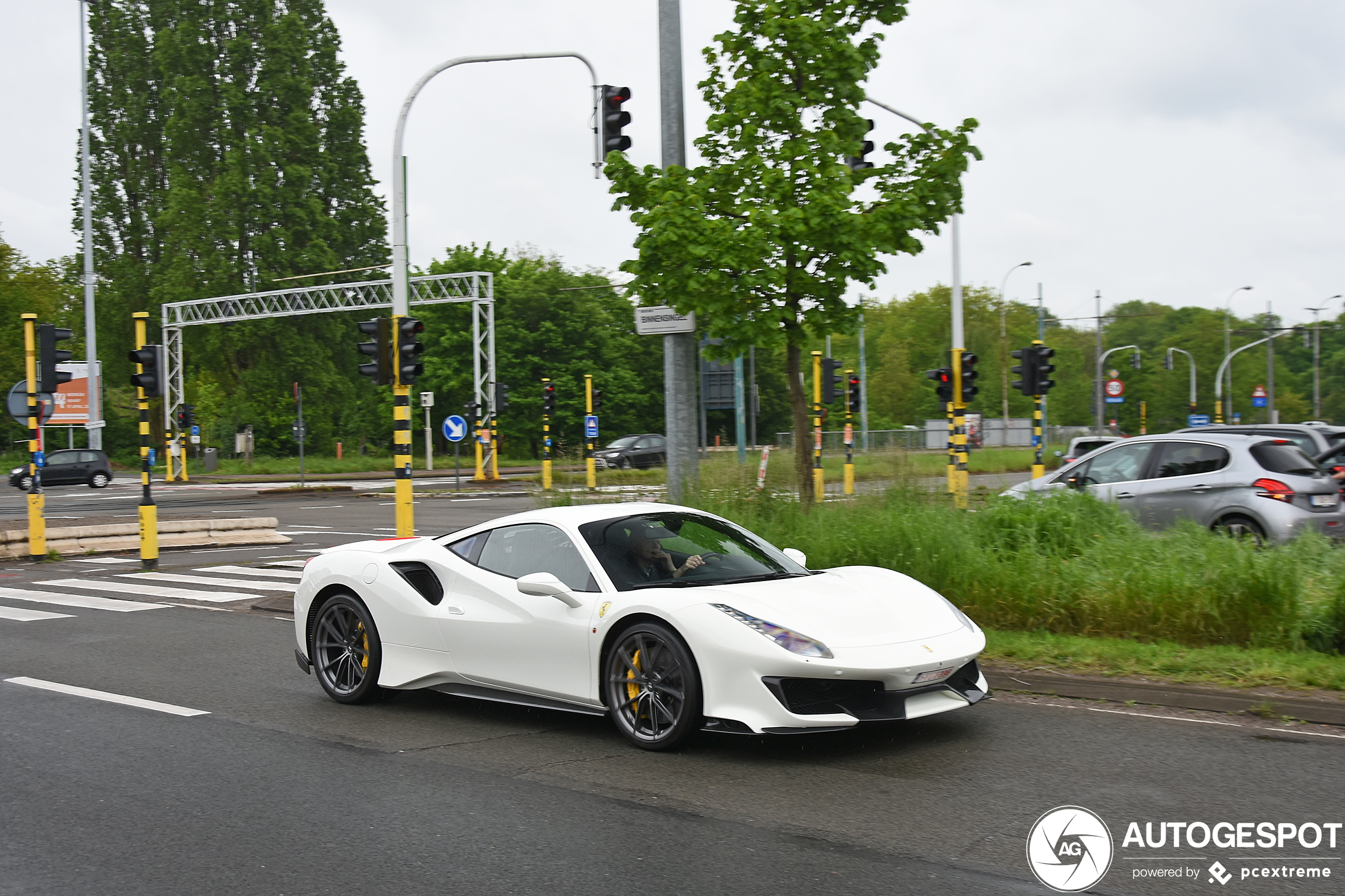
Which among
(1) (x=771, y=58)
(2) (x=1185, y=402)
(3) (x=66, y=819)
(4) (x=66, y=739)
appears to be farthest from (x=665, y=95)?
(2) (x=1185, y=402)

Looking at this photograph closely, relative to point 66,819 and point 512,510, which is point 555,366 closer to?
point 512,510

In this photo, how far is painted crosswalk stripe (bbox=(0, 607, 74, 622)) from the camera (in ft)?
40.4

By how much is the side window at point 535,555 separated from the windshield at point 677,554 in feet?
0.39

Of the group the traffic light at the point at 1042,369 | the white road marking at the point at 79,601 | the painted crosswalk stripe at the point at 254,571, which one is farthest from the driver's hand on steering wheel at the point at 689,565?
the traffic light at the point at 1042,369

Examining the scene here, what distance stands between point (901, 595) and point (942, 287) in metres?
100

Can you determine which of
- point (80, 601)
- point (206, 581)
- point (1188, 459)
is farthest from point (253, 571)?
point (1188, 459)

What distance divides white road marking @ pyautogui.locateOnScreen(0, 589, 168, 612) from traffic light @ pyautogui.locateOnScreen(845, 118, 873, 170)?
360 inches

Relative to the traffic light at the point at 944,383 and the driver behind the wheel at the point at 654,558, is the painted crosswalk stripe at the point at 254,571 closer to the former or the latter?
the driver behind the wheel at the point at 654,558

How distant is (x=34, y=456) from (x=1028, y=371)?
17.3 meters

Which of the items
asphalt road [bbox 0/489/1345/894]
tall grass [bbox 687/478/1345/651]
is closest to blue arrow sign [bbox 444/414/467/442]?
tall grass [bbox 687/478/1345/651]

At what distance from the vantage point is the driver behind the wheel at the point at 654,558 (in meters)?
6.73

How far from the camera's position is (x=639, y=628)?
626 centimetres

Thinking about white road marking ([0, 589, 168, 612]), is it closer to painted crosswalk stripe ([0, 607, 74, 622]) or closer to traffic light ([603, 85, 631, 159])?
painted crosswalk stripe ([0, 607, 74, 622])

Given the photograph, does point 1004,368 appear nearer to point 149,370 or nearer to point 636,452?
point 636,452
